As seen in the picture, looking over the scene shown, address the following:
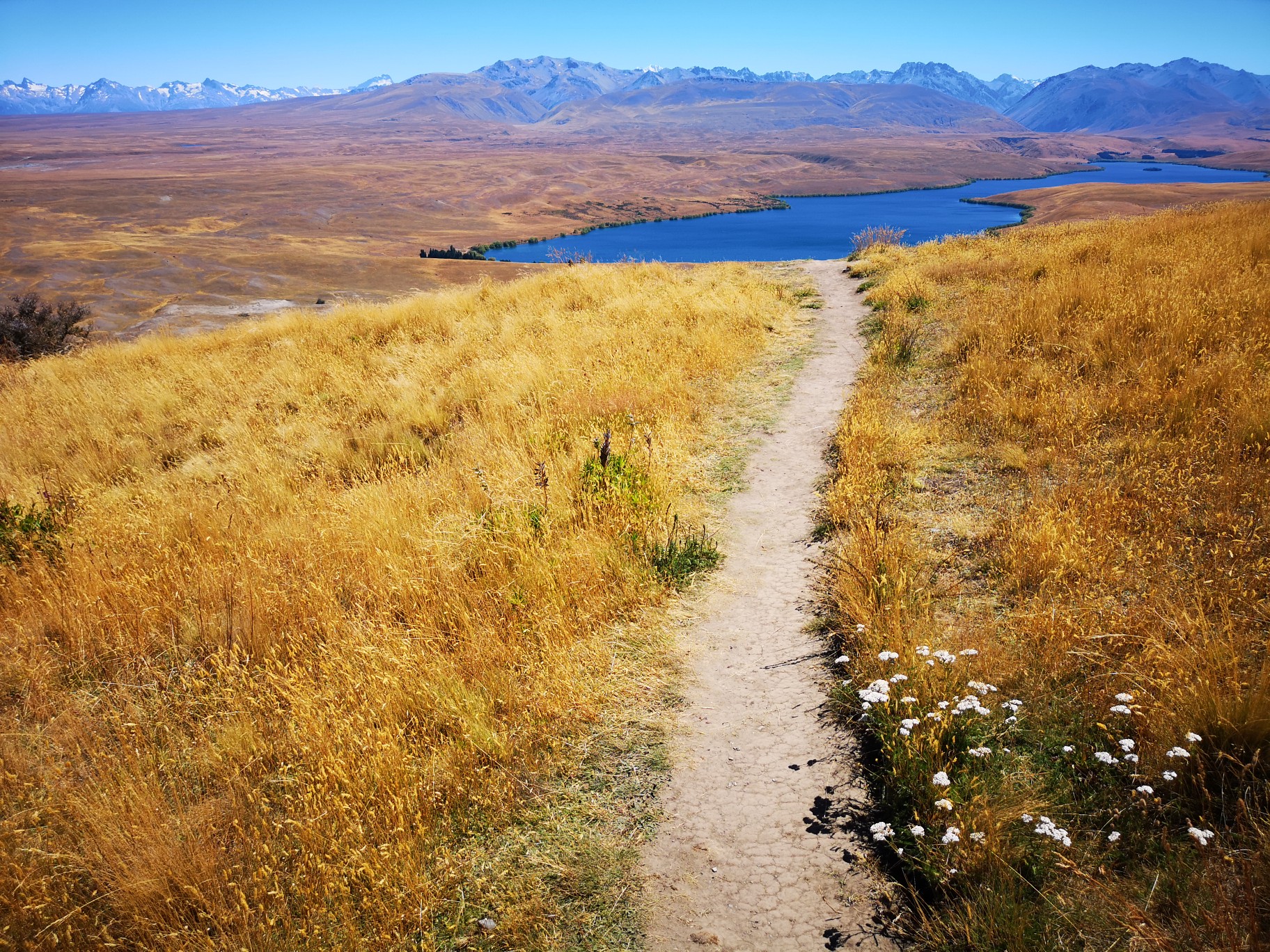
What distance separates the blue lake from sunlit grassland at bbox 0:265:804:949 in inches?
2236

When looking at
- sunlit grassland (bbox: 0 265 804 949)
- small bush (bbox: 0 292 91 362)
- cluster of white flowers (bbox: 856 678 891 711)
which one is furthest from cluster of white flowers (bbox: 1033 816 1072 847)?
small bush (bbox: 0 292 91 362)

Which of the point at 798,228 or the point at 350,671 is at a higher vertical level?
the point at 798,228

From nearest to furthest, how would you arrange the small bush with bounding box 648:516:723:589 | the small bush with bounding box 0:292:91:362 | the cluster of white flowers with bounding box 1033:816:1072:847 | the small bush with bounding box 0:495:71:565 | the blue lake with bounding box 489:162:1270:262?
the cluster of white flowers with bounding box 1033:816:1072:847
the small bush with bounding box 648:516:723:589
the small bush with bounding box 0:495:71:565
the small bush with bounding box 0:292:91:362
the blue lake with bounding box 489:162:1270:262

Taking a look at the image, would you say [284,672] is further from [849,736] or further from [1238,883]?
[1238,883]

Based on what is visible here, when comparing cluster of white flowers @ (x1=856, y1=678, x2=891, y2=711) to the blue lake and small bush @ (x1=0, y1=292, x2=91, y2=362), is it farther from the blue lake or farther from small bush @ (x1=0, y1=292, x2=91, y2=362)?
the blue lake

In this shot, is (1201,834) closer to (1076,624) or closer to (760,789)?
(1076,624)

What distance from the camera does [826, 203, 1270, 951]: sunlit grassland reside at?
2459 mm

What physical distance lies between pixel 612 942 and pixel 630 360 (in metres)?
7.79

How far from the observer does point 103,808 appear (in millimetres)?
2840

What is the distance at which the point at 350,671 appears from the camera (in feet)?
11.9

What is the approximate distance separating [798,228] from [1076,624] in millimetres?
116306

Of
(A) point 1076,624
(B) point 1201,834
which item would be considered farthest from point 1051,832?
A: (A) point 1076,624

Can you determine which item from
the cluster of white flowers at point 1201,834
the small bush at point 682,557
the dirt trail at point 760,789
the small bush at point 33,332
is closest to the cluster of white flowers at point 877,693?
the dirt trail at point 760,789

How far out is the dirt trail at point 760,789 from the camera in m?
2.67
